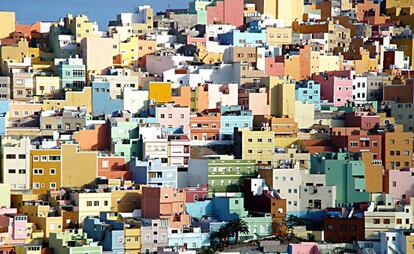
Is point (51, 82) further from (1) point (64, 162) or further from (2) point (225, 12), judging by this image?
(2) point (225, 12)

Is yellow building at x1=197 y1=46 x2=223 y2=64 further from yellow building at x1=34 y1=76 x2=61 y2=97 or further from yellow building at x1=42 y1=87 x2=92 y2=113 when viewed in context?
yellow building at x1=42 y1=87 x2=92 y2=113

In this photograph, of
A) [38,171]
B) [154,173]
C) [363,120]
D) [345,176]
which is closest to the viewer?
[38,171]

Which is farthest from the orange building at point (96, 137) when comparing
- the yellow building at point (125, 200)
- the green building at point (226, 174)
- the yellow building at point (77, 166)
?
the yellow building at point (125, 200)

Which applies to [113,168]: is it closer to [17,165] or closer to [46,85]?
[17,165]

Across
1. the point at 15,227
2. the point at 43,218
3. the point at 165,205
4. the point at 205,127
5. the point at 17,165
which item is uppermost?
the point at 205,127

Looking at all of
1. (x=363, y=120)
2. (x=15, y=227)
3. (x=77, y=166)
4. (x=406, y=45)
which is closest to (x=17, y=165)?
(x=77, y=166)

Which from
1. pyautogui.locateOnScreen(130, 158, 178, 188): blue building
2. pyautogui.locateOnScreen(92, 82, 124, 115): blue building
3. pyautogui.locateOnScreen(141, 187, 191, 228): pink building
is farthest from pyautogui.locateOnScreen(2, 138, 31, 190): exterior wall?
pyautogui.locateOnScreen(92, 82, 124, 115): blue building
